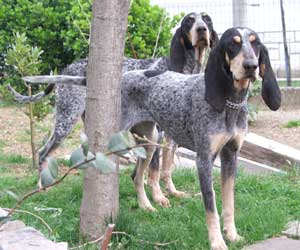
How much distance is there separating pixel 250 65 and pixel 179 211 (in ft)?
5.84

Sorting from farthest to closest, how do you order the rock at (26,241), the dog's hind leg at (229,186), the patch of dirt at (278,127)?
the patch of dirt at (278,127)
the dog's hind leg at (229,186)
the rock at (26,241)

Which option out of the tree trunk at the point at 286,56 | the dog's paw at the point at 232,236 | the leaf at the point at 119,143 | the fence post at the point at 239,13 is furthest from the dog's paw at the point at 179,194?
the tree trunk at the point at 286,56

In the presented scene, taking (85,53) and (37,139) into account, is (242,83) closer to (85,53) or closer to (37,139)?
(37,139)

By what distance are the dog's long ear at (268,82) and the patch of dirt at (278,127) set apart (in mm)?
4844

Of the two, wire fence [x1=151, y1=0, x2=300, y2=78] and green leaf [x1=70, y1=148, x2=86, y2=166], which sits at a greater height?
wire fence [x1=151, y1=0, x2=300, y2=78]

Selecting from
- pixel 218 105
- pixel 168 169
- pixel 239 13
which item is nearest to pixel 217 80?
pixel 218 105

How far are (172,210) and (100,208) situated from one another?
1192 mm

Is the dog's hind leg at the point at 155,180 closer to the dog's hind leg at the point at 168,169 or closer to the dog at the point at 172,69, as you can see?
the dog at the point at 172,69

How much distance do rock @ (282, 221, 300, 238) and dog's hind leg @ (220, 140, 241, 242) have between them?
375 mm

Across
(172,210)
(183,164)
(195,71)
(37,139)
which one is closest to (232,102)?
Result: (172,210)

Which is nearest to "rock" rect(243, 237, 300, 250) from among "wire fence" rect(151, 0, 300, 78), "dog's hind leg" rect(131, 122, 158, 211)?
"dog's hind leg" rect(131, 122, 158, 211)

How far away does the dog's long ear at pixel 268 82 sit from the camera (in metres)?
4.96

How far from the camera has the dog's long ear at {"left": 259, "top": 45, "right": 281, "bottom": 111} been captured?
4.96m

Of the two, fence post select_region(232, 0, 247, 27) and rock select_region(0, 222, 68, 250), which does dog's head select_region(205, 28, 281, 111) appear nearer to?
rock select_region(0, 222, 68, 250)
